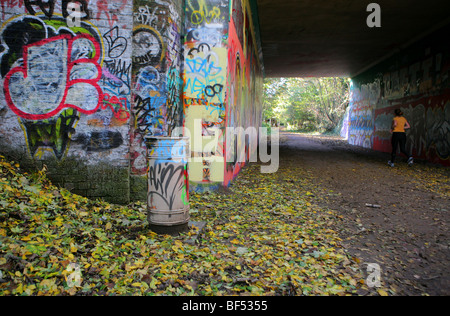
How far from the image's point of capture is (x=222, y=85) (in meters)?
6.75

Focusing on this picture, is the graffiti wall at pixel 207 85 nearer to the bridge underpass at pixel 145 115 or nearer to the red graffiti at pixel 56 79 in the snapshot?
the bridge underpass at pixel 145 115

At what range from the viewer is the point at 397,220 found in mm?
5480

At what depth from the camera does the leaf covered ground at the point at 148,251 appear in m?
3.04

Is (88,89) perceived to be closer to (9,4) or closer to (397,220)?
(9,4)

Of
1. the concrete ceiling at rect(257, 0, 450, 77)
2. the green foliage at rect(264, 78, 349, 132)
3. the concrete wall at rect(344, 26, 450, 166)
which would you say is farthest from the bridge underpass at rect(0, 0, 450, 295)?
the green foliage at rect(264, 78, 349, 132)

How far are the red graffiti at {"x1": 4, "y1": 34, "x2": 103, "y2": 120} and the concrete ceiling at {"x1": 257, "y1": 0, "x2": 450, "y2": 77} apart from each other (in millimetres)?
7230

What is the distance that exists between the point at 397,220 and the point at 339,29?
10.1m

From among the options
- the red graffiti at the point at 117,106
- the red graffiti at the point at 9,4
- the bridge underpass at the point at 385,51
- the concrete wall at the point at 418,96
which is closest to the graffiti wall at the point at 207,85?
the red graffiti at the point at 117,106

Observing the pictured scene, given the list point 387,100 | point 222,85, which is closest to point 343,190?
point 222,85

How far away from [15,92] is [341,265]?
227 inches

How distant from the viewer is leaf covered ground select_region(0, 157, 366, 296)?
120 inches

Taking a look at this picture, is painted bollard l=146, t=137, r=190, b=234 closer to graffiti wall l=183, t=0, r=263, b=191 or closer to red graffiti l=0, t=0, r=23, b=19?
graffiti wall l=183, t=0, r=263, b=191
